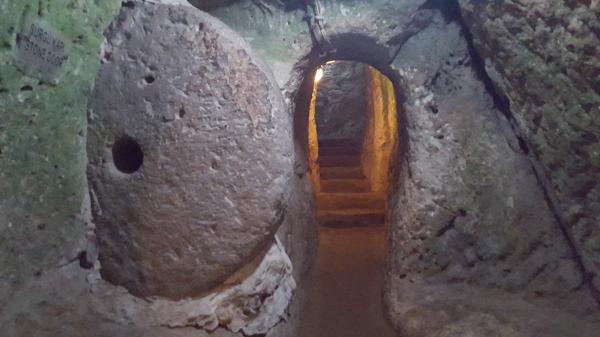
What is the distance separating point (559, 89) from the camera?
7.80 feet

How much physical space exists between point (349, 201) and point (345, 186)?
2.57 feet

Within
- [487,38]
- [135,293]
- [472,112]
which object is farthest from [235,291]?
[487,38]

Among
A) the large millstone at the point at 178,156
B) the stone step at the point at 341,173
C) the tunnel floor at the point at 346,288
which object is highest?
the large millstone at the point at 178,156

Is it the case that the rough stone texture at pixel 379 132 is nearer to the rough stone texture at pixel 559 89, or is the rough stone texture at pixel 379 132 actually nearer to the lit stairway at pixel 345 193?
the lit stairway at pixel 345 193

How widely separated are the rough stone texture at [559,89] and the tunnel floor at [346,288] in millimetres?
1337

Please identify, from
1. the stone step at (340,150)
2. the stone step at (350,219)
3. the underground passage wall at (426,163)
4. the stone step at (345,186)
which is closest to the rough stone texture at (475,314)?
the underground passage wall at (426,163)

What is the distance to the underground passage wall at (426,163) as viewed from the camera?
1797 millimetres

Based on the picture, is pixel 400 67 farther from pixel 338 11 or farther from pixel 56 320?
pixel 56 320

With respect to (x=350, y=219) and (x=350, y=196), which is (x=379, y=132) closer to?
(x=350, y=196)

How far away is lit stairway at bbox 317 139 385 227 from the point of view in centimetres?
512

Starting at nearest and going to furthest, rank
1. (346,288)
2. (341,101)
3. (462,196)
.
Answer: (462,196), (346,288), (341,101)

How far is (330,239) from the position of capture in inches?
186

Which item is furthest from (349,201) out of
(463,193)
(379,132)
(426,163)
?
(463,193)

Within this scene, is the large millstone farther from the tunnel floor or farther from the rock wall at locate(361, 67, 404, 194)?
the rock wall at locate(361, 67, 404, 194)
